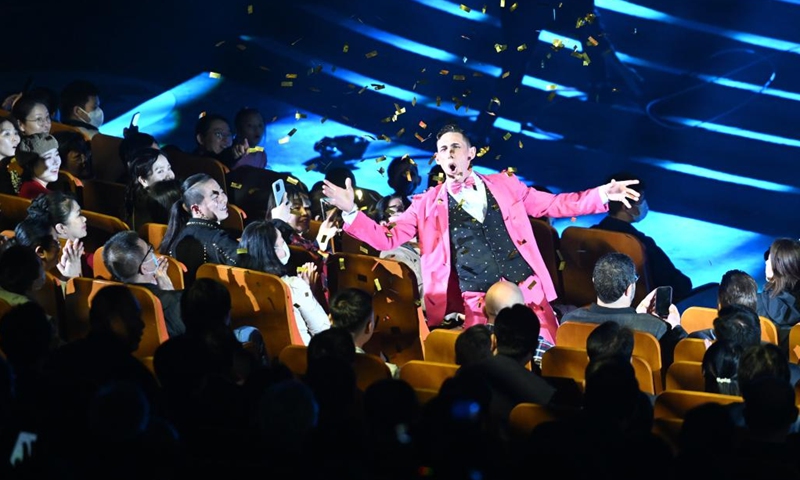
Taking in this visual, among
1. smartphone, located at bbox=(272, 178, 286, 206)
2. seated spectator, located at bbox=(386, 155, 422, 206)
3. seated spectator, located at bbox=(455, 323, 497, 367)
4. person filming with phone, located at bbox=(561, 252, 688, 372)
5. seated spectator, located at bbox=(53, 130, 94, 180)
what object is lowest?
seated spectator, located at bbox=(455, 323, 497, 367)

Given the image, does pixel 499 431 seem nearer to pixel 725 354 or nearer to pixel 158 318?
pixel 725 354

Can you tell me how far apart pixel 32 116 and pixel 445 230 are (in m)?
2.99

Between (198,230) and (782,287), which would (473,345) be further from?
(782,287)

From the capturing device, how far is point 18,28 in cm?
1077

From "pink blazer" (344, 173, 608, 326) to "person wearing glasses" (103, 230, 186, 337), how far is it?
1.55 metres

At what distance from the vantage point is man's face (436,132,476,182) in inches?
272

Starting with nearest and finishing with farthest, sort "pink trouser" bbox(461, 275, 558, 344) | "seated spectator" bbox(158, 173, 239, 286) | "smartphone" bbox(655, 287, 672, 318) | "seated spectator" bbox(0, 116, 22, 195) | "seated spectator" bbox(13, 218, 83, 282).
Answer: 1. "seated spectator" bbox(13, 218, 83, 282)
2. "seated spectator" bbox(158, 173, 239, 286)
3. "smartphone" bbox(655, 287, 672, 318)
4. "pink trouser" bbox(461, 275, 558, 344)
5. "seated spectator" bbox(0, 116, 22, 195)

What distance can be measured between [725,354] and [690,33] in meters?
5.35

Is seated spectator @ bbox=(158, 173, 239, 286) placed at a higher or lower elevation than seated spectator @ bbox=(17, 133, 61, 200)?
lower

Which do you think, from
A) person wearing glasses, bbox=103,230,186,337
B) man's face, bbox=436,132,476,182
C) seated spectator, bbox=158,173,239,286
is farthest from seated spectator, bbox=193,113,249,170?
person wearing glasses, bbox=103,230,186,337

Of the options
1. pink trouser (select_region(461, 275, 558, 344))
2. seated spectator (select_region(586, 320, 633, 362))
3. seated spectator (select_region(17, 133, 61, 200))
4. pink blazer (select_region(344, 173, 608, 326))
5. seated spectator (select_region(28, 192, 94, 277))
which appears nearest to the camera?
seated spectator (select_region(586, 320, 633, 362))

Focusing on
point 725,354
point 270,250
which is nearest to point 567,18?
point 270,250

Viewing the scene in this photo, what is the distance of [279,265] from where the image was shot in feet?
20.3

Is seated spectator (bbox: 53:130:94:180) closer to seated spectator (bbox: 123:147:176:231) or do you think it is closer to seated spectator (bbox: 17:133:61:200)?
seated spectator (bbox: 17:133:61:200)
